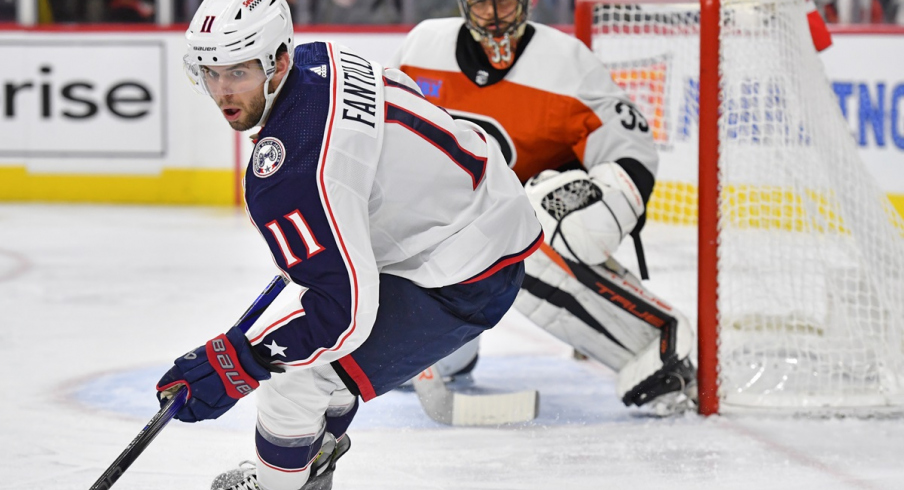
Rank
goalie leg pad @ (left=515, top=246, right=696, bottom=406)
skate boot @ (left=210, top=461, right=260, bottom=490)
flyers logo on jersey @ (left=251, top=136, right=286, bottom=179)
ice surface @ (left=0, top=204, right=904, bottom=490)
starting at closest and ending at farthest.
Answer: flyers logo on jersey @ (left=251, top=136, right=286, bottom=179)
skate boot @ (left=210, top=461, right=260, bottom=490)
ice surface @ (left=0, top=204, right=904, bottom=490)
goalie leg pad @ (left=515, top=246, right=696, bottom=406)

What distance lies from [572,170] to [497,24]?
1.27 ft

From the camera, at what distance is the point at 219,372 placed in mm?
1666

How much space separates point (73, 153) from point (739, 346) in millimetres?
4696

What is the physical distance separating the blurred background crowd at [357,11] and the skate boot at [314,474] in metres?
3.97

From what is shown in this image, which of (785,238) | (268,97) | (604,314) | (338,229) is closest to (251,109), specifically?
(268,97)

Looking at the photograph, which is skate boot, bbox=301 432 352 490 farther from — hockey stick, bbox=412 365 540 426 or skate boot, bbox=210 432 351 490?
hockey stick, bbox=412 365 540 426

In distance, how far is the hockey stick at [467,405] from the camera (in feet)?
8.13

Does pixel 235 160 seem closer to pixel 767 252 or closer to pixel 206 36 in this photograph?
pixel 767 252

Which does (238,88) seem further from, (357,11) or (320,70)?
(357,11)

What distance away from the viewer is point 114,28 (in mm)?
6406

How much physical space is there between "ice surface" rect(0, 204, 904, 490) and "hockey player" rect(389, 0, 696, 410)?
15 centimetres

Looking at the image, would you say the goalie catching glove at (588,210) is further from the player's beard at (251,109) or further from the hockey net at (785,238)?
the player's beard at (251,109)

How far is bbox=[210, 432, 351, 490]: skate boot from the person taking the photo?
1934mm

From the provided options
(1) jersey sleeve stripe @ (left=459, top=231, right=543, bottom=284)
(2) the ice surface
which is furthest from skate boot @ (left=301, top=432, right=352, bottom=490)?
(1) jersey sleeve stripe @ (left=459, top=231, right=543, bottom=284)
